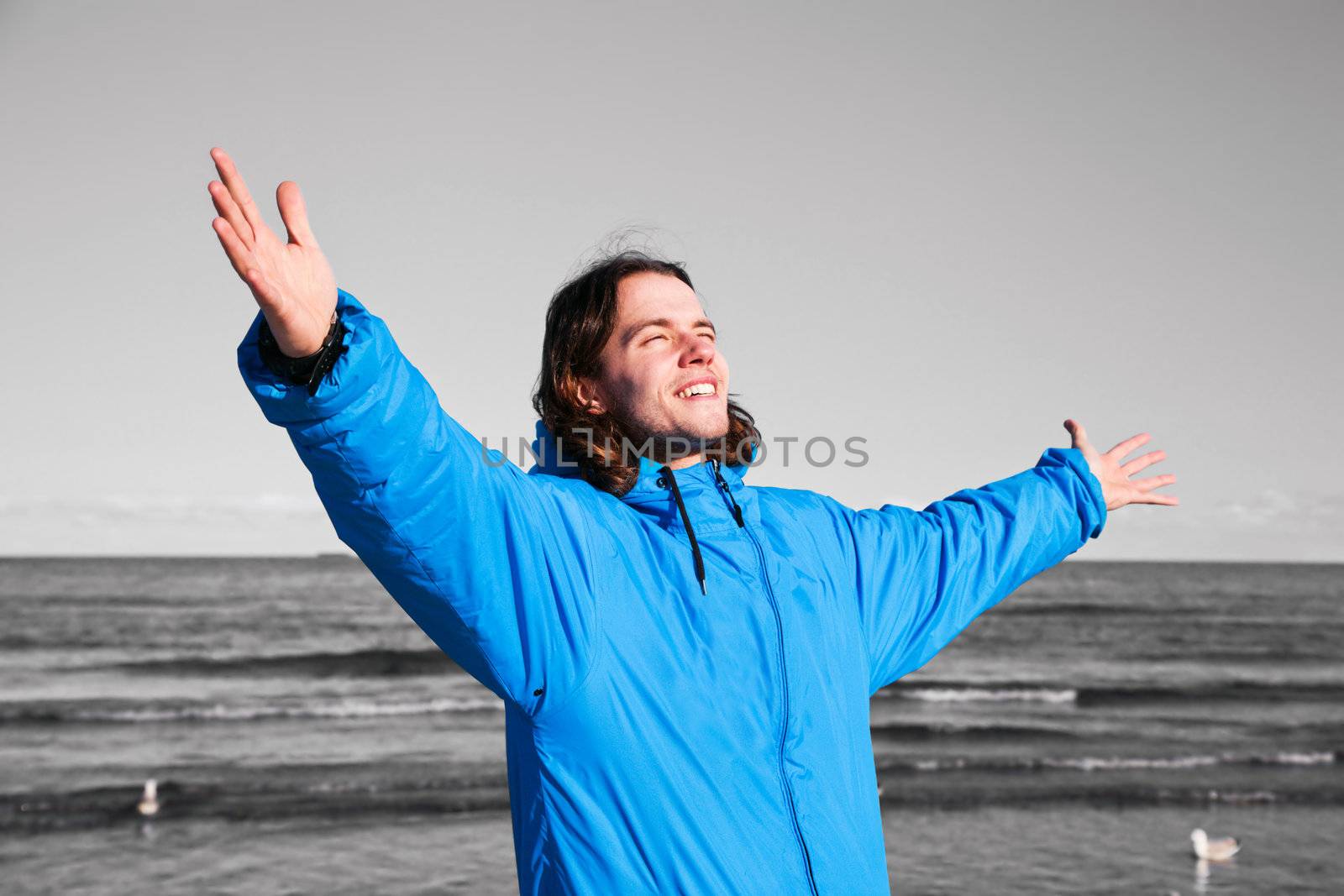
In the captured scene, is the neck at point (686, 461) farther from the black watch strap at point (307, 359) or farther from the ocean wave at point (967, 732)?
the ocean wave at point (967, 732)

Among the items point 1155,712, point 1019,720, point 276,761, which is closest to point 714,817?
point 276,761

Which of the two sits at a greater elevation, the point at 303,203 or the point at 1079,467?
the point at 303,203

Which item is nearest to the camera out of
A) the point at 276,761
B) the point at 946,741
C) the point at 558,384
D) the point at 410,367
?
the point at 410,367

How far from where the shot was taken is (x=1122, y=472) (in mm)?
2979

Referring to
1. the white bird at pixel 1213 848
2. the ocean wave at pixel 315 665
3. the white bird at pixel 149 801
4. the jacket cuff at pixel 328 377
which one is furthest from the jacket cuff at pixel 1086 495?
the ocean wave at pixel 315 665

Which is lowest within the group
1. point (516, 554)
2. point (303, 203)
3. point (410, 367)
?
point (516, 554)

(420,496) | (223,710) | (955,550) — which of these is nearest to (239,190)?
(420,496)

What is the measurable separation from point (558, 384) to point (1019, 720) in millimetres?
15500

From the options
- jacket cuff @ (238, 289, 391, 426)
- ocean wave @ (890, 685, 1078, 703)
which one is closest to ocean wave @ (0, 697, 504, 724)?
ocean wave @ (890, 685, 1078, 703)

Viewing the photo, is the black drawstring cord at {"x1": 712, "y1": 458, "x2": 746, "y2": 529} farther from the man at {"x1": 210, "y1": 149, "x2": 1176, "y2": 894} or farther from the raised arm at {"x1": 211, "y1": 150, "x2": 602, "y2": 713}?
the raised arm at {"x1": 211, "y1": 150, "x2": 602, "y2": 713}

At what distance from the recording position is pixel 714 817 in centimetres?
179

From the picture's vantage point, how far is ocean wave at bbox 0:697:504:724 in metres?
15.9

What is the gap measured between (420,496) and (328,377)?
221 mm

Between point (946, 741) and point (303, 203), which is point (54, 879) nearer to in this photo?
point (303, 203)
